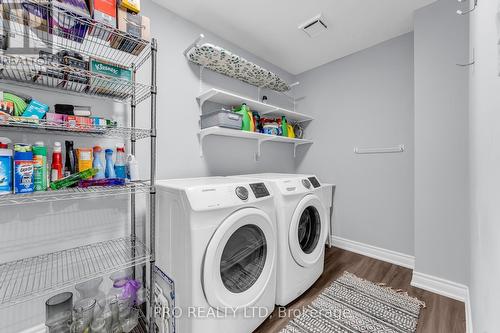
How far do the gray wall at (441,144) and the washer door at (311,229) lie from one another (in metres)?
0.84

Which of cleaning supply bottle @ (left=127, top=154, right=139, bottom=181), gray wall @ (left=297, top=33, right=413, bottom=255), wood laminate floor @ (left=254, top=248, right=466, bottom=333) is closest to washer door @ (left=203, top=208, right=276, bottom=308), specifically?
wood laminate floor @ (left=254, top=248, right=466, bottom=333)

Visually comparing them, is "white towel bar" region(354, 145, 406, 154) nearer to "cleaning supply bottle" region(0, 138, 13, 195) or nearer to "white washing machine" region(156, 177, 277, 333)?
"white washing machine" region(156, 177, 277, 333)

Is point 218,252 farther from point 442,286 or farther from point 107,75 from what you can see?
point 442,286

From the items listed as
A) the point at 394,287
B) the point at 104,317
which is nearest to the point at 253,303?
the point at 104,317

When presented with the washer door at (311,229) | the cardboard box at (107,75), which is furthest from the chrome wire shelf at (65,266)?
the washer door at (311,229)

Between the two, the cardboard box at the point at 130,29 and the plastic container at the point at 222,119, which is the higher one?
the cardboard box at the point at 130,29

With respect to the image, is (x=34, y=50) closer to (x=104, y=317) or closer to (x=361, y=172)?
(x=104, y=317)

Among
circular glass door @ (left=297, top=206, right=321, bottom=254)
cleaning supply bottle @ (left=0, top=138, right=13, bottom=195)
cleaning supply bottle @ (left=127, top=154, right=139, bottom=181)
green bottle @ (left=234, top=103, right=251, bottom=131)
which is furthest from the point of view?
green bottle @ (left=234, top=103, right=251, bottom=131)

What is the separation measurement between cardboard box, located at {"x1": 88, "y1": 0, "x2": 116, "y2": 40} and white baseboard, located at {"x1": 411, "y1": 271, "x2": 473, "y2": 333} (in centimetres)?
283

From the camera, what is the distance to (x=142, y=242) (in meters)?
1.60

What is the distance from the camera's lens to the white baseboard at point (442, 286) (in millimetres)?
1627

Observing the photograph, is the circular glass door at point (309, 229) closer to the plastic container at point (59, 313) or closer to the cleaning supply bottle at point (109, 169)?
the cleaning supply bottle at point (109, 169)

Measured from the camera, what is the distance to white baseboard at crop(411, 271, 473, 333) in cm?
163

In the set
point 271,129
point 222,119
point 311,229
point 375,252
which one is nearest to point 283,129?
point 271,129
